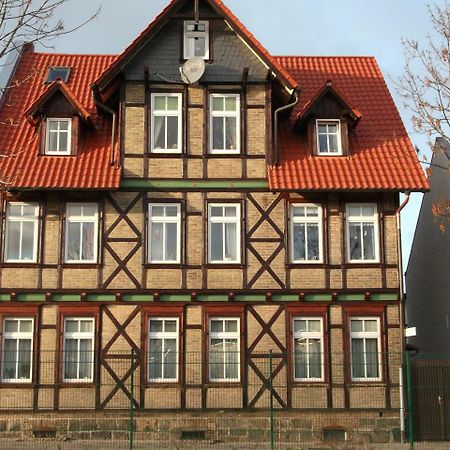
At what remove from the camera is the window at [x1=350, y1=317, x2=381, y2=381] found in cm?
2284

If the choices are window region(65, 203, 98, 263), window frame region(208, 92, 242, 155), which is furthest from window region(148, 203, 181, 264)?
window frame region(208, 92, 242, 155)

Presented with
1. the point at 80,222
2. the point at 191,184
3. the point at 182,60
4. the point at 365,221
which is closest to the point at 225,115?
the point at 182,60

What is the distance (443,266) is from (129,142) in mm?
12893

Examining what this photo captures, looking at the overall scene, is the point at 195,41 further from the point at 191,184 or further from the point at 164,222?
the point at 164,222

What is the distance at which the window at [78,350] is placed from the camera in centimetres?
2252

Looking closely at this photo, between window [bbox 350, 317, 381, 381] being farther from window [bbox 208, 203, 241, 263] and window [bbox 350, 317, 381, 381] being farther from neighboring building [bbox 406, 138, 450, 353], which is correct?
neighboring building [bbox 406, 138, 450, 353]

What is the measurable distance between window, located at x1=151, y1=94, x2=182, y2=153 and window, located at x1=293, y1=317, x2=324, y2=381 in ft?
20.0

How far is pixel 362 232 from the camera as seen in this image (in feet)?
77.3

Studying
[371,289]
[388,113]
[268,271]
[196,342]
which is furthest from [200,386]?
[388,113]

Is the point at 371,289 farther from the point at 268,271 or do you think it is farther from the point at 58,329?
the point at 58,329

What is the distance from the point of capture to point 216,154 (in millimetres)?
23578

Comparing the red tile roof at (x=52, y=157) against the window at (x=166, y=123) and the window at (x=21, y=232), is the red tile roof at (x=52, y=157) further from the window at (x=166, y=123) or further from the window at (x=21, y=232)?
the window at (x=166, y=123)

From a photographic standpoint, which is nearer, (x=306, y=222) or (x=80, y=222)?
(x=80, y=222)

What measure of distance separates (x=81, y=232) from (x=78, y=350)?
328 cm
